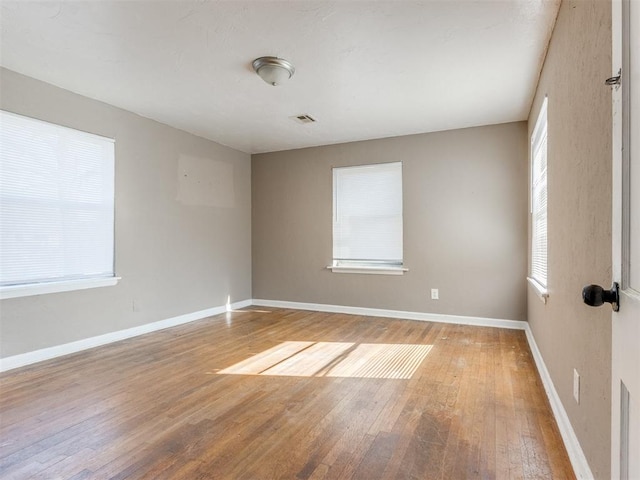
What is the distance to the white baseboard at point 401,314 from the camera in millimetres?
4258

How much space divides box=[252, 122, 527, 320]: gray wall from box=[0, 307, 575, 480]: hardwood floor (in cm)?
100

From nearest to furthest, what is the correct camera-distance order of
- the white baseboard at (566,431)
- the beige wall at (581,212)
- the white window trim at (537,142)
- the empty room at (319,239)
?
1. the beige wall at (581,212)
2. the white baseboard at (566,431)
3. the empty room at (319,239)
4. the white window trim at (537,142)

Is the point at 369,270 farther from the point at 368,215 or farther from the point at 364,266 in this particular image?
the point at 368,215

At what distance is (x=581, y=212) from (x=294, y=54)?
7.00 feet

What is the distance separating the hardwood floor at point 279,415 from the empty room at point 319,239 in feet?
0.06

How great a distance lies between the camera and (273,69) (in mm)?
2799

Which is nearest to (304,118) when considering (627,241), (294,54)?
(294,54)

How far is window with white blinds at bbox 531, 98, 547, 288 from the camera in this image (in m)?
2.87

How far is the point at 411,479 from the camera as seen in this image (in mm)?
1580

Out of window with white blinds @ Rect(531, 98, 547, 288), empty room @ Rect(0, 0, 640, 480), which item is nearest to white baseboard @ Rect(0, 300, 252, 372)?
empty room @ Rect(0, 0, 640, 480)

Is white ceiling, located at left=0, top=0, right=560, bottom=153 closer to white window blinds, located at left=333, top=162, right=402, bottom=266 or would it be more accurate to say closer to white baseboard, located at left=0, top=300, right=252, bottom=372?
white window blinds, located at left=333, top=162, right=402, bottom=266

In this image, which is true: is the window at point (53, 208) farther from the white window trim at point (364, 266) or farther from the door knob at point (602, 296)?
the door knob at point (602, 296)

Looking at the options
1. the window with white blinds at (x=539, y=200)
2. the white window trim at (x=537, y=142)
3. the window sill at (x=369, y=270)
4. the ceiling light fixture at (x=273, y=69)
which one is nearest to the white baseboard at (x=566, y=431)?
the white window trim at (x=537, y=142)

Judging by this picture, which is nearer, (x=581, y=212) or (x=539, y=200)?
(x=581, y=212)
